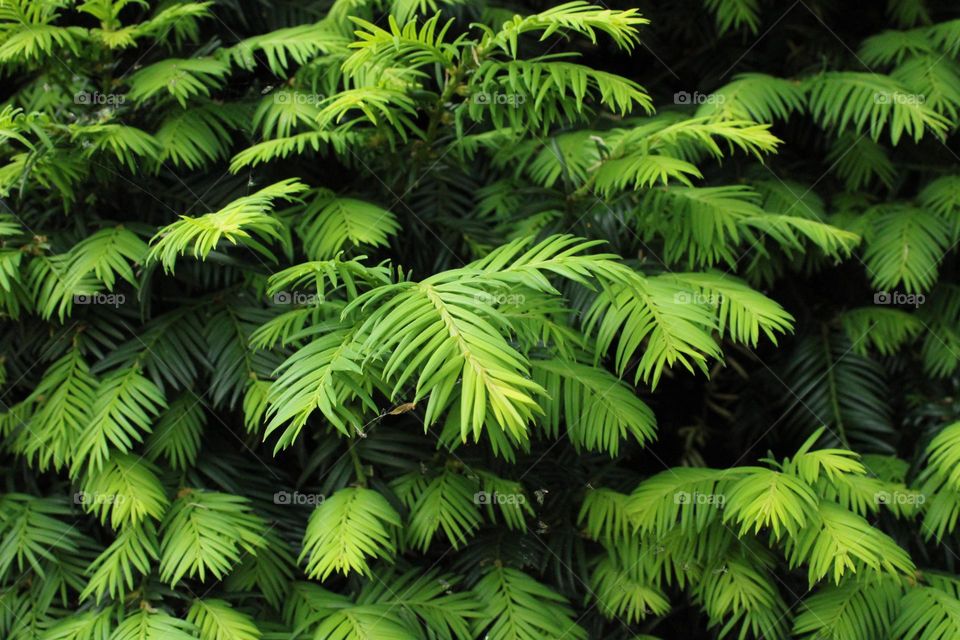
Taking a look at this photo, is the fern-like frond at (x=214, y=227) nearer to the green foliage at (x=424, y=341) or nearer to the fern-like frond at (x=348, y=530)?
the green foliage at (x=424, y=341)

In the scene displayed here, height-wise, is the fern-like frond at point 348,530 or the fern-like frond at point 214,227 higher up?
the fern-like frond at point 214,227

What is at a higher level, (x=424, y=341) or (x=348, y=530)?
(x=424, y=341)

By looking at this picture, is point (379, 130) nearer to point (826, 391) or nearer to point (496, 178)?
point (496, 178)

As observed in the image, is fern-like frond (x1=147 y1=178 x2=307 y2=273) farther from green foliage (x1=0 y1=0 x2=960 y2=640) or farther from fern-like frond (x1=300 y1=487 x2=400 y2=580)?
fern-like frond (x1=300 y1=487 x2=400 y2=580)

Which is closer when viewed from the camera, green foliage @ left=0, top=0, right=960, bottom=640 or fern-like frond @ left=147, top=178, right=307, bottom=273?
fern-like frond @ left=147, top=178, right=307, bottom=273

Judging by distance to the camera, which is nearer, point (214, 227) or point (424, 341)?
point (424, 341)

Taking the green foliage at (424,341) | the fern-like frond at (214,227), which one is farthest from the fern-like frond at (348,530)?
the fern-like frond at (214,227)

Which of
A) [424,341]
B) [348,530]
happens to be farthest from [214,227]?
[348,530]

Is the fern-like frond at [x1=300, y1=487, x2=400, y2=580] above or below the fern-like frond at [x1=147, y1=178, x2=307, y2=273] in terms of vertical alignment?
below

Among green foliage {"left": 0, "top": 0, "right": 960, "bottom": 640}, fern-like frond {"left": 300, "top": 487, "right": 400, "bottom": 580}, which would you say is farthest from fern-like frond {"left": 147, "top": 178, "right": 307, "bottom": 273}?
fern-like frond {"left": 300, "top": 487, "right": 400, "bottom": 580}

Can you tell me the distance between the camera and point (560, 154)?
1.47 metres

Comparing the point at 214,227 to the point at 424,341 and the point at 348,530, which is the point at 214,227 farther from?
the point at 348,530

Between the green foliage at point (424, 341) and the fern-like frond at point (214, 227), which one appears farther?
the green foliage at point (424, 341)

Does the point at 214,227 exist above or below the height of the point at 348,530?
above
